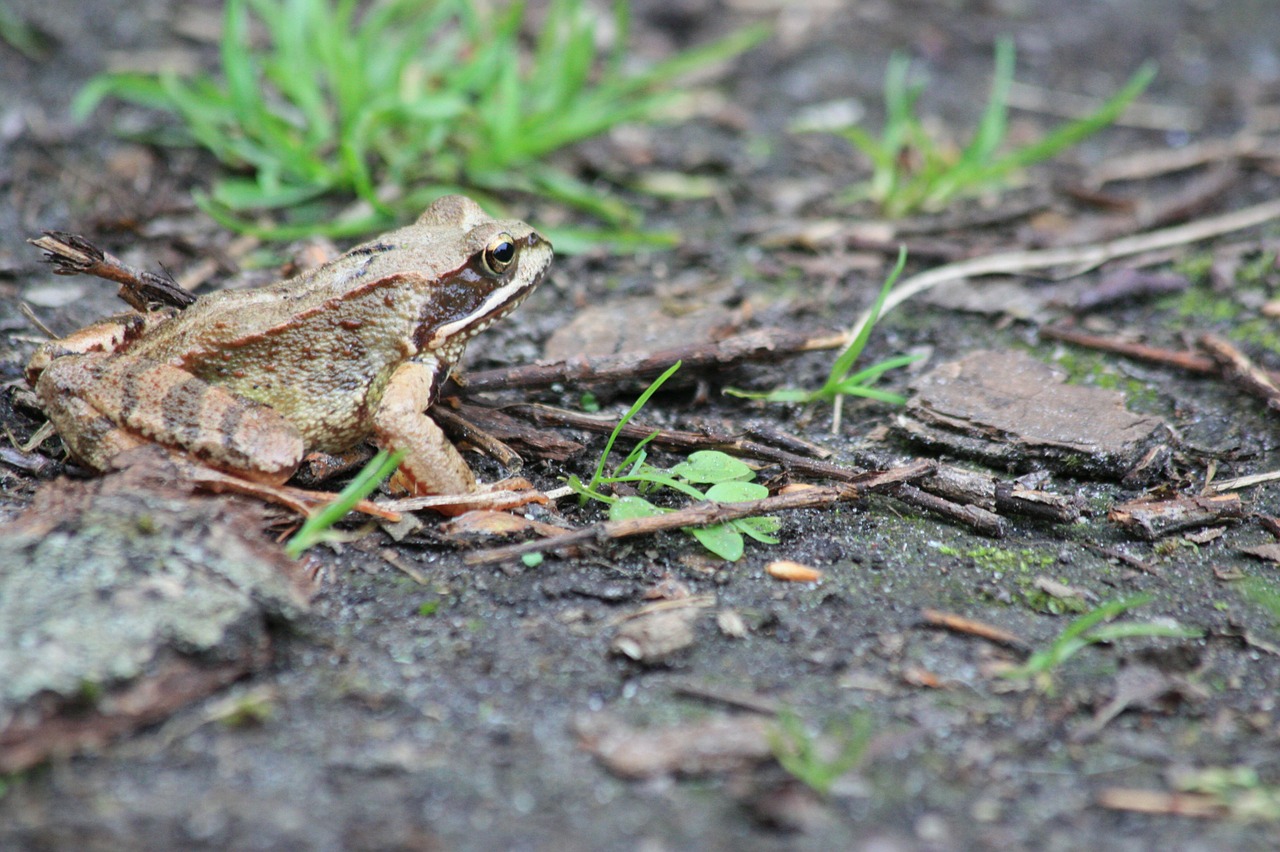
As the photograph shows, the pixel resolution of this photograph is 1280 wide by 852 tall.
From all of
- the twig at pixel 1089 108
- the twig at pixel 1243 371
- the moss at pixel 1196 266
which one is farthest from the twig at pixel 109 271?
the twig at pixel 1089 108

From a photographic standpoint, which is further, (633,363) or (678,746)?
Result: (633,363)

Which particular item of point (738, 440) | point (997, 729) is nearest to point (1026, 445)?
point (738, 440)

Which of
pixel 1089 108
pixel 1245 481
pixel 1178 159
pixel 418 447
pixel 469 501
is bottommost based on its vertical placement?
pixel 1245 481

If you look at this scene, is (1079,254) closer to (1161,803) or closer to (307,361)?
(1161,803)

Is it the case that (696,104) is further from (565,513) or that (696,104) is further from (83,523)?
(83,523)

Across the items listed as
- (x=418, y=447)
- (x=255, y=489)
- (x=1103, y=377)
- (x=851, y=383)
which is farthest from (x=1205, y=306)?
(x=255, y=489)

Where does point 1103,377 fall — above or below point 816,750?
above

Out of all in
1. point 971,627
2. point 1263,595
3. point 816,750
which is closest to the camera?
point 816,750

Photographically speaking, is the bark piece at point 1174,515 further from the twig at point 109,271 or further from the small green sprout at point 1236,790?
the twig at point 109,271
